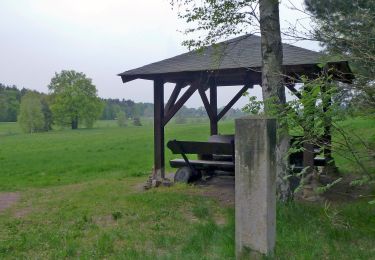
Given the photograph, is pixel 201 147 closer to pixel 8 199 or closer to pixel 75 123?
pixel 8 199

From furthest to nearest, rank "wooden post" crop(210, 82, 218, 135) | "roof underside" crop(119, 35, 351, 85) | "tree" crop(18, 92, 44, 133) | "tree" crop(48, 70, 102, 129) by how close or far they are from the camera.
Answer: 1. "tree" crop(48, 70, 102, 129)
2. "tree" crop(18, 92, 44, 133)
3. "wooden post" crop(210, 82, 218, 135)
4. "roof underside" crop(119, 35, 351, 85)

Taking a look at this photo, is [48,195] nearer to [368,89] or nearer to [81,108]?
[368,89]

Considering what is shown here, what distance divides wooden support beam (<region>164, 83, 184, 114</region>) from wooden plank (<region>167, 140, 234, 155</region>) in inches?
42.4

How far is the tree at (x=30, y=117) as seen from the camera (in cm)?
5484

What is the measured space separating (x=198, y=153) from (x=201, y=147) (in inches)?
11.9

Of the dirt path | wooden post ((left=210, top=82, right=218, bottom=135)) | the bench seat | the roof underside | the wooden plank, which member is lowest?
the dirt path

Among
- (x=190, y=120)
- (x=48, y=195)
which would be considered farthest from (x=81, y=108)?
(x=48, y=195)

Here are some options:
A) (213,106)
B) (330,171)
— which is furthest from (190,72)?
(330,171)

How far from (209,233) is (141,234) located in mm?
926

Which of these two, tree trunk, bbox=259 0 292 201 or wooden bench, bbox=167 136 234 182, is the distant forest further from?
tree trunk, bbox=259 0 292 201

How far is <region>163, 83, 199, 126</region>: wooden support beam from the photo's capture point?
990cm

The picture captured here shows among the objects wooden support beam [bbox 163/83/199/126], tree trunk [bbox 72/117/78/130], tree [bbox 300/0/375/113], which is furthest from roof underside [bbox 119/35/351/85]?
tree trunk [bbox 72/117/78/130]

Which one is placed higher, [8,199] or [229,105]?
[229,105]

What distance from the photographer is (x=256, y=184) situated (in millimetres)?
3459
